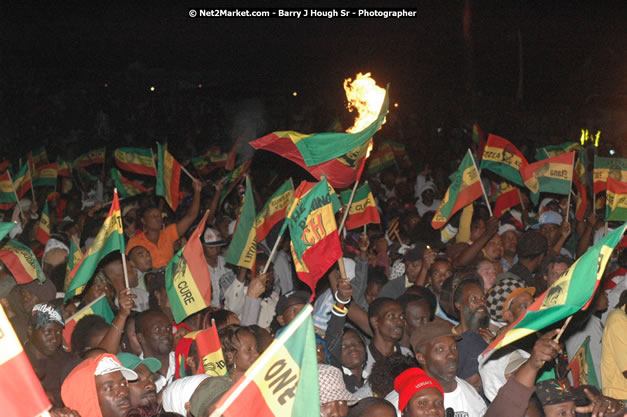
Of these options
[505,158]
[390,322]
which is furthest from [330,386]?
[505,158]

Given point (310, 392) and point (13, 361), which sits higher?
point (13, 361)

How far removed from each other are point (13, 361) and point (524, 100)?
28.9 m

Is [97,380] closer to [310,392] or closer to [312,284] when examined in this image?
[310,392]

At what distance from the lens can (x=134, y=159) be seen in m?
12.3

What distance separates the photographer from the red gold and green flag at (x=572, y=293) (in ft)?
12.3

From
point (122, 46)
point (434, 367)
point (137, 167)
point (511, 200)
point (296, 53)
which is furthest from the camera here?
point (296, 53)

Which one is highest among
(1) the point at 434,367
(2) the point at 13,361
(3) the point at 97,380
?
(2) the point at 13,361

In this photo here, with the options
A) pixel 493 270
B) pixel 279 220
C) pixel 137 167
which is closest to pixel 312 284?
pixel 493 270

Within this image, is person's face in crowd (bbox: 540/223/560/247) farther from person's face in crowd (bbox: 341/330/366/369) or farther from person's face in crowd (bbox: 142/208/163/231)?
person's face in crowd (bbox: 142/208/163/231)

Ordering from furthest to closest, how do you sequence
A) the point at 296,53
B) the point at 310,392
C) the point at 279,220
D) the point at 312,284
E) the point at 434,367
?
1. the point at 296,53
2. the point at 279,220
3. the point at 312,284
4. the point at 434,367
5. the point at 310,392

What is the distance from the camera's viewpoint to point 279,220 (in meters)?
8.14

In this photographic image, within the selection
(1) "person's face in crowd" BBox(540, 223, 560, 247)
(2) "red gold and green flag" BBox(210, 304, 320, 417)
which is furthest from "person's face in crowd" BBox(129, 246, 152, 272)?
(2) "red gold and green flag" BBox(210, 304, 320, 417)

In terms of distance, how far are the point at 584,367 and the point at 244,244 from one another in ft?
10.5

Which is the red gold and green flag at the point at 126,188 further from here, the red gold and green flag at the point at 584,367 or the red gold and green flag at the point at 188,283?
the red gold and green flag at the point at 584,367
